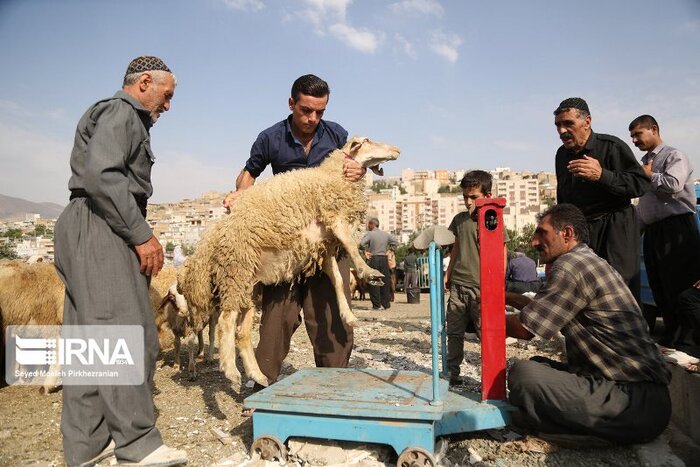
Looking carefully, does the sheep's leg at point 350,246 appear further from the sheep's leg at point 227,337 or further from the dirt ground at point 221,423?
the dirt ground at point 221,423

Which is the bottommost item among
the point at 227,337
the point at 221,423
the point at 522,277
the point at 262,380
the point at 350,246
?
the point at 221,423

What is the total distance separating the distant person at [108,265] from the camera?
8.25 ft

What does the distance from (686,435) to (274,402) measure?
8.99 feet

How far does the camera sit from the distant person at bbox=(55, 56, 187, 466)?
8.25 feet

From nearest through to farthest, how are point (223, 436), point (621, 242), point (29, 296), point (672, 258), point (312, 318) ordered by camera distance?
point (223, 436) → point (621, 242) → point (312, 318) → point (672, 258) → point (29, 296)

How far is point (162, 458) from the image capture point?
2.54m

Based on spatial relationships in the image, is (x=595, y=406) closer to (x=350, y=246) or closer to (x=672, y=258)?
(x=350, y=246)

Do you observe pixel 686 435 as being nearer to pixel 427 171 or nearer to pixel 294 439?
pixel 294 439

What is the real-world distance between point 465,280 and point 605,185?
60.2 inches

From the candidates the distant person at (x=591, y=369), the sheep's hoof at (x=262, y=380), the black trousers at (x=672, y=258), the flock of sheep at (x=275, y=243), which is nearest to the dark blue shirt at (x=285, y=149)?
the flock of sheep at (x=275, y=243)

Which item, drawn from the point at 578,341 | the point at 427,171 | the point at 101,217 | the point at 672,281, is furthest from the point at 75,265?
the point at 427,171

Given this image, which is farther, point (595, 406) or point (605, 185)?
point (605, 185)

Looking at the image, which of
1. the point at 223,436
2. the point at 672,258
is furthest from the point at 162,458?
the point at 672,258

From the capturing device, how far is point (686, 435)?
3.08 meters
